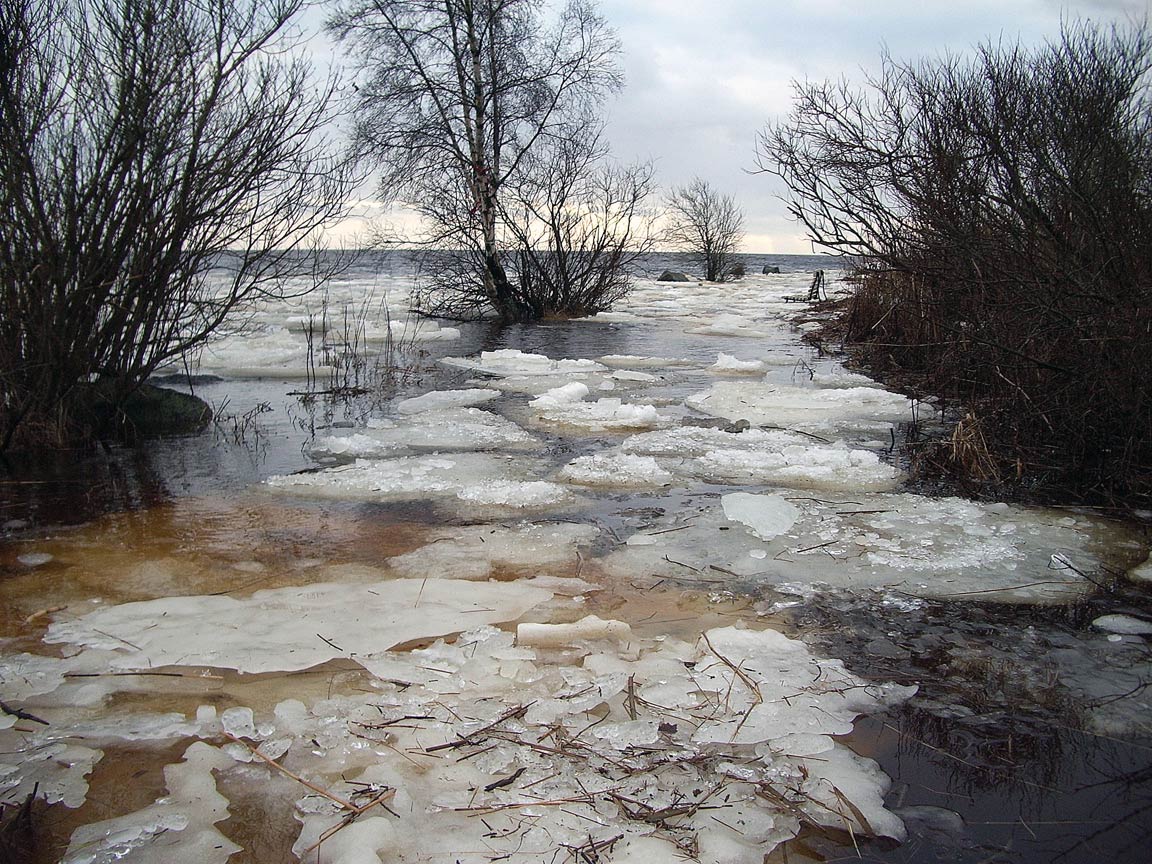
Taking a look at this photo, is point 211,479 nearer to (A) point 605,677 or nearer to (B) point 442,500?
(B) point 442,500

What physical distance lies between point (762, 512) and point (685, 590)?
965 millimetres

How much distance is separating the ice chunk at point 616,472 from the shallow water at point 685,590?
5 cm

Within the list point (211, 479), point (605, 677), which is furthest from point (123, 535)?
point (605, 677)

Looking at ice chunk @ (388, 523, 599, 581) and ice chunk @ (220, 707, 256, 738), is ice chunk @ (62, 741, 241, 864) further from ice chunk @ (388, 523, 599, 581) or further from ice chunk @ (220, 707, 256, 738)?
ice chunk @ (388, 523, 599, 581)

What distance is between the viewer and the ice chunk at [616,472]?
16.9ft

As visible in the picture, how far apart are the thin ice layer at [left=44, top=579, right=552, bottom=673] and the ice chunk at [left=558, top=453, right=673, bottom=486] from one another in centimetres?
160

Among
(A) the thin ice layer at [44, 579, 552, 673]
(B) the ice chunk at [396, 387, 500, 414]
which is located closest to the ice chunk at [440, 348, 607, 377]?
(B) the ice chunk at [396, 387, 500, 414]

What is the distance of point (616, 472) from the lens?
5270 mm

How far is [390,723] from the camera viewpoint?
256 centimetres

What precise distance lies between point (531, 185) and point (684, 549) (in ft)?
41.6

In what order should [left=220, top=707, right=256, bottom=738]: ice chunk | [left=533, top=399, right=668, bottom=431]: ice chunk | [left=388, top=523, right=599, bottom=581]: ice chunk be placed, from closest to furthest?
1. [left=220, top=707, right=256, bottom=738]: ice chunk
2. [left=388, top=523, right=599, bottom=581]: ice chunk
3. [left=533, top=399, right=668, bottom=431]: ice chunk

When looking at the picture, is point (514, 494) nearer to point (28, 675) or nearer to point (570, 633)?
point (570, 633)

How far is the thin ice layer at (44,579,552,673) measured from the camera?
3.00m

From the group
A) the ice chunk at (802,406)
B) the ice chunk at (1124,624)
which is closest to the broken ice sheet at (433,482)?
the ice chunk at (802,406)
